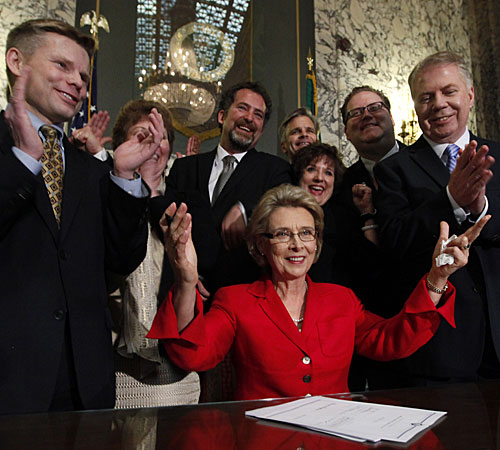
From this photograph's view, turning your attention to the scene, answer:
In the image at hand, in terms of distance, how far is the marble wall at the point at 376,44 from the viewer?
6.34m

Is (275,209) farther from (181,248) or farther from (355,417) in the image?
(355,417)

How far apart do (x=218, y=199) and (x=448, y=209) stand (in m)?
1.23

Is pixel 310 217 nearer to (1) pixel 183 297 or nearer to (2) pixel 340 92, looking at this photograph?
(1) pixel 183 297

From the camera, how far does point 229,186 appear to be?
9.01 feet

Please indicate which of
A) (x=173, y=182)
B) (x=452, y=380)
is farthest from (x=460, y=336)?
(x=173, y=182)

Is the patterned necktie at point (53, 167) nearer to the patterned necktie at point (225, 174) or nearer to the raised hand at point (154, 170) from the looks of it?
the raised hand at point (154, 170)

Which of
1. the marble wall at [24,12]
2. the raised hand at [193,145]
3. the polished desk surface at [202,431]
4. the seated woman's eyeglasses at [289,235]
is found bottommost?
the polished desk surface at [202,431]

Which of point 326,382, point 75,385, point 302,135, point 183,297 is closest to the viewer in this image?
point 75,385

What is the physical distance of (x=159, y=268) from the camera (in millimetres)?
2131

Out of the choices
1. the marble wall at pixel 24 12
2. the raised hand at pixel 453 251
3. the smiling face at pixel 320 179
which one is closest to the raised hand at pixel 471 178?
the raised hand at pixel 453 251

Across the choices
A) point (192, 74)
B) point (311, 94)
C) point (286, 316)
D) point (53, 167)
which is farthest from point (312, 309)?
point (192, 74)

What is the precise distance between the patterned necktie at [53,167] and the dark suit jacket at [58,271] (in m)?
0.03

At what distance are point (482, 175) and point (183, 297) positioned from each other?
116cm

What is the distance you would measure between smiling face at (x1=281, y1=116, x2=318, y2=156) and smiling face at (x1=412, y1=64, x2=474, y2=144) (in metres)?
1.31
